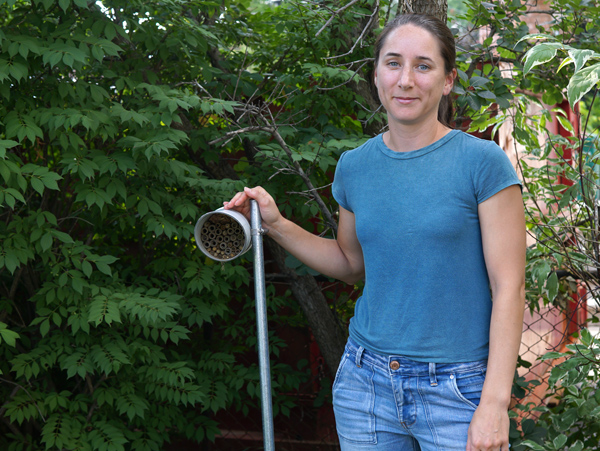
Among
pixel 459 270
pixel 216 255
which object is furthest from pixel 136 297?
pixel 459 270

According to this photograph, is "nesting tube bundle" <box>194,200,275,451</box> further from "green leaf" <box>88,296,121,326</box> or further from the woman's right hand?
"green leaf" <box>88,296,121,326</box>

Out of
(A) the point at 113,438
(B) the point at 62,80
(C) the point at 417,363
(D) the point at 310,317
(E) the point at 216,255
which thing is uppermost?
(B) the point at 62,80

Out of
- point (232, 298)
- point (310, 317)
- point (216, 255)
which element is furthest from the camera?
point (232, 298)

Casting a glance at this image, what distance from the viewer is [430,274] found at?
1.53m

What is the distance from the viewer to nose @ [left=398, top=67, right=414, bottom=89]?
155cm

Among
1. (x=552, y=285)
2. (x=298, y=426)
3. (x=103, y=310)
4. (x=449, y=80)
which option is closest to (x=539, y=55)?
(x=449, y=80)

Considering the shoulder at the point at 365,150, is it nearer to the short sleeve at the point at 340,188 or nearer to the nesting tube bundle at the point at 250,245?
the short sleeve at the point at 340,188

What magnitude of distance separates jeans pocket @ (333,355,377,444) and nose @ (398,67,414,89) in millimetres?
739

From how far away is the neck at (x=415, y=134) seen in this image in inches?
62.9

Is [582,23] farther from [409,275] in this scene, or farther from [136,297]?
[136,297]

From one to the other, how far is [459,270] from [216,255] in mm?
779

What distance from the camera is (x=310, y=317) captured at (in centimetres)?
350

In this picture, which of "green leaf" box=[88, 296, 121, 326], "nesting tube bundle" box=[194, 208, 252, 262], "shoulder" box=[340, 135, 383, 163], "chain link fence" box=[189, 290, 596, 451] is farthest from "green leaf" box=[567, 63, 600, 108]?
"chain link fence" box=[189, 290, 596, 451]

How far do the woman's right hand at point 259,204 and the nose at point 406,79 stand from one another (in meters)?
0.57
